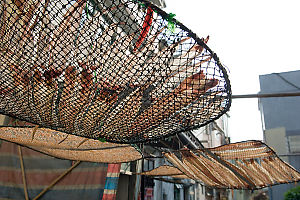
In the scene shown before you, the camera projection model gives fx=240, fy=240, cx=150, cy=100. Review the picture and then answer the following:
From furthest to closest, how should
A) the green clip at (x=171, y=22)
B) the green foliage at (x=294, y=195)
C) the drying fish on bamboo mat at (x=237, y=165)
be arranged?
the green foliage at (x=294, y=195)
the drying fish on bamboo mat at (x=237, y=165)
the green clip at (x=171, y=22)

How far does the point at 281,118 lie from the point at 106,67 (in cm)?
1663

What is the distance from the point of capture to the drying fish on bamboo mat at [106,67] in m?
0.91

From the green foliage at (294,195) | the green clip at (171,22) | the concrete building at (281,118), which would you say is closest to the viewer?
the green clip at (171,22)

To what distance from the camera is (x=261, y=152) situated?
361 centimetres

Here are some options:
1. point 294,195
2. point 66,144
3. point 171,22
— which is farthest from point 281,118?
point 171,22

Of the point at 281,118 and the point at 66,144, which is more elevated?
the point at 281,118

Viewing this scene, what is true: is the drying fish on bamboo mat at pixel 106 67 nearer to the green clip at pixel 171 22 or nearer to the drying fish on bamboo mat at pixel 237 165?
the green clip at pixel 171 22

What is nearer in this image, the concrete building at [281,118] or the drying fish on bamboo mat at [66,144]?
the drying fish on bamboo mat at [66,144]

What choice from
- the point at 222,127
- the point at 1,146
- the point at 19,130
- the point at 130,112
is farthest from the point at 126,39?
the point at 222,127

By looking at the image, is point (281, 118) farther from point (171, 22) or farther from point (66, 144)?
point (171, 22)

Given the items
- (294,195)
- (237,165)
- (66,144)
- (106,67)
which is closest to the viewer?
(106,67)

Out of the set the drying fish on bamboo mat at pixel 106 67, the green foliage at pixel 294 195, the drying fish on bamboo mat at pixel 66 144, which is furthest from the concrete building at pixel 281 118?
the drying fish on bamboo mat at pixel 106 67

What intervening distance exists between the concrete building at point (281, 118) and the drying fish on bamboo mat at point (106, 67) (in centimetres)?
1426

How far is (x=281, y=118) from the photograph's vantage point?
50.0 ft
